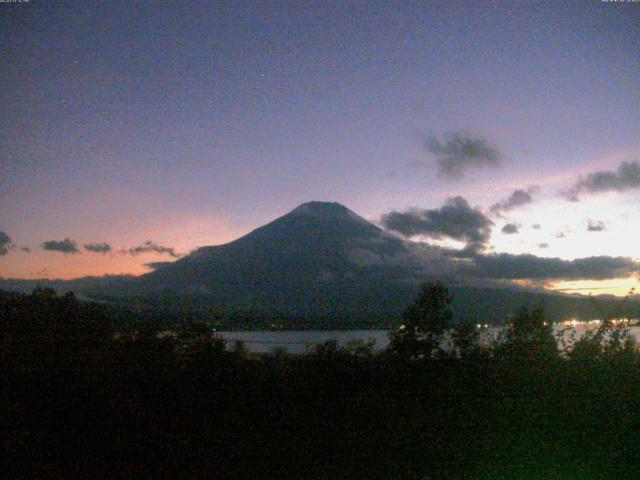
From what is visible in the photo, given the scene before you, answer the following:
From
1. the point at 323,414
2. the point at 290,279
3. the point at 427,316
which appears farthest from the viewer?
the point at 290,279

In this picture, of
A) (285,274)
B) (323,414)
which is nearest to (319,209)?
(285,274)

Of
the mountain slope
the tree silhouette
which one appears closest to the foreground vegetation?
the tree silhouette

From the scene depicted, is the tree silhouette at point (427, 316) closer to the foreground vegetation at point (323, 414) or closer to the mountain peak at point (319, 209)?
the foreground vegetation at point (323, 414)

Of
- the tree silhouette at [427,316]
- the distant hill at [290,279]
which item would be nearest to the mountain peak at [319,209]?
the distant hill at [290,279]

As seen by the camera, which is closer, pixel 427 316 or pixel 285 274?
pixel 427 316

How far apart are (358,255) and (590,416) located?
167ft

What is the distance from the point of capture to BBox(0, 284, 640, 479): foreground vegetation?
398 centimetres

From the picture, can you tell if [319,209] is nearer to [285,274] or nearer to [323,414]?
[285,274]

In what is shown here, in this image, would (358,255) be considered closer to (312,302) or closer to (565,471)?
(312,302)

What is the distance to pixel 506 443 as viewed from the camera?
14.6 feet

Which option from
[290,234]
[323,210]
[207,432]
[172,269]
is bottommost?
[207,432]

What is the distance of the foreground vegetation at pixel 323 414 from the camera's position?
398 centimetres

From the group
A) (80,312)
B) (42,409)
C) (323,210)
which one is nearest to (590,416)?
(42,409)

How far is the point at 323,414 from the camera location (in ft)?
15.4
